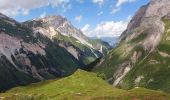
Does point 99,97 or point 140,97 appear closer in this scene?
point 140,97

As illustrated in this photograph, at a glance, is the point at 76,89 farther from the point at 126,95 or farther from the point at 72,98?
the point at 126,95

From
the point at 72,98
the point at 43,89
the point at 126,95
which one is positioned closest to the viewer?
the point at 126,95

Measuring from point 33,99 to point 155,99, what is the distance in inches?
2241

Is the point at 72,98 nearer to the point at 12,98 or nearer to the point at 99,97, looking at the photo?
the point at 99,97

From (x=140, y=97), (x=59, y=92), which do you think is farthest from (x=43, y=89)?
(x=140, y=97)

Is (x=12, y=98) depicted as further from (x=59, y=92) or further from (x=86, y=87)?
(x=86, y=87)

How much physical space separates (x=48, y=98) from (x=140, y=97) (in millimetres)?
44330

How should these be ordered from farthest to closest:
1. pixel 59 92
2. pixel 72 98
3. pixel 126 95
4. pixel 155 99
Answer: pixel 59 92
pixel 72 98
pixel 126 95
pixel 155 99

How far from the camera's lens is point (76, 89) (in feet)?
582

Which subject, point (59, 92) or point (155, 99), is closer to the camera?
point (155, 99)

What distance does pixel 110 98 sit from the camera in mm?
134500

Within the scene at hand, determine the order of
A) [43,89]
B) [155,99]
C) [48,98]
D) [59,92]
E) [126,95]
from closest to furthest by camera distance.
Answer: [155,99], [126,95], [48,98], [59,92], [43,89]

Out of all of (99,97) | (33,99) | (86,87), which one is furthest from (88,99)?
(86,87)

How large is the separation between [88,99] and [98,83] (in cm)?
5886
